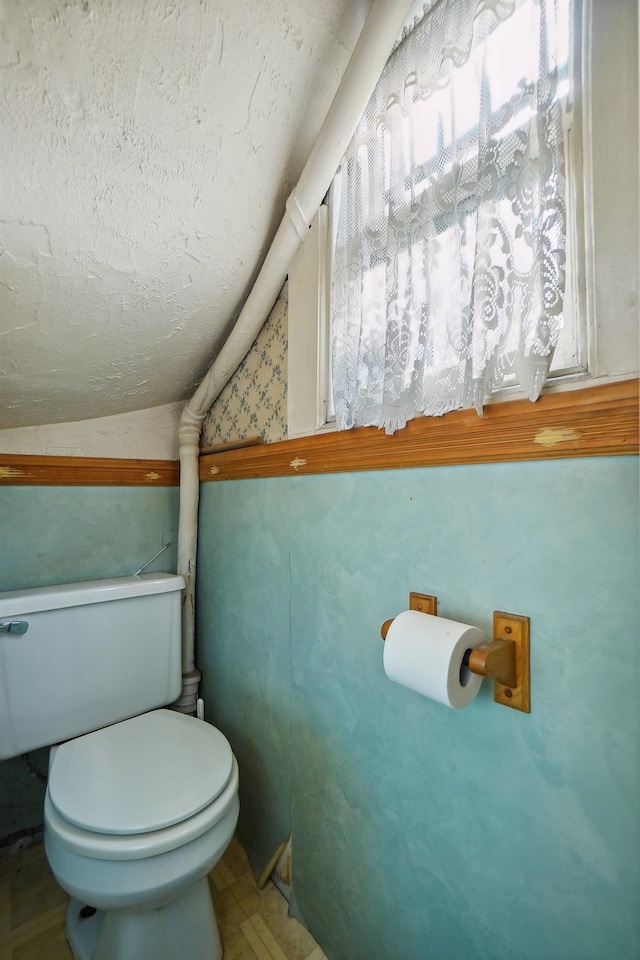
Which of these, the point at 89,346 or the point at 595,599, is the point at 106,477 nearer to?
the point at 89,346

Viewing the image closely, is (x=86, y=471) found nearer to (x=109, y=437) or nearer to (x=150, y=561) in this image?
(x=109, y=437)

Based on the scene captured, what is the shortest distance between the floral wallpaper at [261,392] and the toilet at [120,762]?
22.2 inches

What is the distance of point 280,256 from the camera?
3.56ft

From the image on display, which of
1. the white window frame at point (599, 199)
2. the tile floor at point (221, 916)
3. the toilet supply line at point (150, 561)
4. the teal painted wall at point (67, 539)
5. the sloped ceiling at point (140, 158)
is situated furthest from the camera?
the toilet supply line at point (150, 561)

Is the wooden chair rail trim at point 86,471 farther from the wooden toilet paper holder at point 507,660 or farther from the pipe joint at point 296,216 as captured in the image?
the wooden toilet paper holder at point 507,660

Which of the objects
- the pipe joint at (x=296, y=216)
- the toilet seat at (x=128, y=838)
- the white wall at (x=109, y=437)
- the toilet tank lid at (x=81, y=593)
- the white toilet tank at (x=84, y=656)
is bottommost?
the toilet seat at (x=128, y=838)

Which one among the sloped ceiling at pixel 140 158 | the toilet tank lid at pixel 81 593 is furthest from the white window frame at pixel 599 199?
the toilet tank lid at pixel 81 593

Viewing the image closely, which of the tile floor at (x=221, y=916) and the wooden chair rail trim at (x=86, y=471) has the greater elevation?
the wooden chair rail trim at (x=86, y=471)

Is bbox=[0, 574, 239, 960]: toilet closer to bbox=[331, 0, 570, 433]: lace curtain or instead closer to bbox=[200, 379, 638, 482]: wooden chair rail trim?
bbox=[200, 379, 638, 482]: wooden chair rail trim

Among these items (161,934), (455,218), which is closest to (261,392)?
(455,218)

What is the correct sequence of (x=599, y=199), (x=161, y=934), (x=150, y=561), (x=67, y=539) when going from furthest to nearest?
(x=150, y=561), (x=67, y=539), (x=161, y=934), (x=599, y=199)

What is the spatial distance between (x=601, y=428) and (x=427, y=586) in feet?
1.32

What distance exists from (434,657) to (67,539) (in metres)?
1.30

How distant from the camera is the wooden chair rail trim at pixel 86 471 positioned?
1.33m
